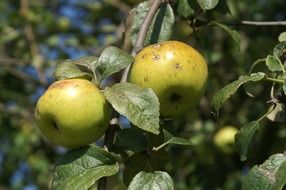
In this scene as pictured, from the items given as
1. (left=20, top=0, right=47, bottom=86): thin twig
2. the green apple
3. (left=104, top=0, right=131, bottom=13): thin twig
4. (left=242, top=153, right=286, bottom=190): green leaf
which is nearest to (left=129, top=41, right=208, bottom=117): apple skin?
(left=242, top=153, right=286, bottom=190): green leaf

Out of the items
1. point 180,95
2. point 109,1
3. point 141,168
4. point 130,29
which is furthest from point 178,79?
point 109,1

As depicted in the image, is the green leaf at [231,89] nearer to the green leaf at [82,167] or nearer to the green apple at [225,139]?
the green leaf at [82,167]

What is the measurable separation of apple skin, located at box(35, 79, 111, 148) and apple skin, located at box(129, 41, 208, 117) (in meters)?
0.10

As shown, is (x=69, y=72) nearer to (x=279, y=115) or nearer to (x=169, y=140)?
(x=169, y=140)

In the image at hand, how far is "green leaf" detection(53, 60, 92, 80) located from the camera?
1.26 m

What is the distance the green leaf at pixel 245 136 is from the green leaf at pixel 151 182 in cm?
19

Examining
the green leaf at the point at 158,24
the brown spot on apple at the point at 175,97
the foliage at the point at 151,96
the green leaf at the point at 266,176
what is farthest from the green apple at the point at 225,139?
the green leaf at the point at 266,176

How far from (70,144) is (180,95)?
0.78 ft

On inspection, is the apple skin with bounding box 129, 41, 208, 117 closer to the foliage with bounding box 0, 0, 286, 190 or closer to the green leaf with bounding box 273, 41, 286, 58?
the foliage with bounding box 0, 0, 286, 190

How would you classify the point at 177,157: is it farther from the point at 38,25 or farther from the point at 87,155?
the point at 87,155

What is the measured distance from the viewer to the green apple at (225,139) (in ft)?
10.1

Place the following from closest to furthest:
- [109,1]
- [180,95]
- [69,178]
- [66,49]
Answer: [69,178] < [180,95] < [109,1] < [66,49]

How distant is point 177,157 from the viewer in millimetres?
2965

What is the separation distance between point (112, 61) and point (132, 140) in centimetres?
18
